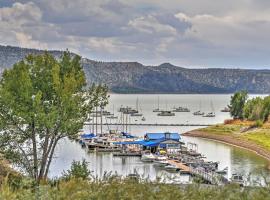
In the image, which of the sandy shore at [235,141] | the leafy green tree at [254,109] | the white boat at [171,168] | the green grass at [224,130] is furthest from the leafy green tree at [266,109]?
the white boat at [171,168]

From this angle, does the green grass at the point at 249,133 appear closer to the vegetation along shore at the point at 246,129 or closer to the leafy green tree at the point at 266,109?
the vegetation along shore at the point at 246,129

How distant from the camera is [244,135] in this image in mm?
98312

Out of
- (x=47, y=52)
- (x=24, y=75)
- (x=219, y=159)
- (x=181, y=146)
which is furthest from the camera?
(x=181, y=146)

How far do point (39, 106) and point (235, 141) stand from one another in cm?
6671

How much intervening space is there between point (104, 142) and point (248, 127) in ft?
111

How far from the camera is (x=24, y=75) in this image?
110 ft

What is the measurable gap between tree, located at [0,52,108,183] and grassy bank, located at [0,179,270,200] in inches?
823

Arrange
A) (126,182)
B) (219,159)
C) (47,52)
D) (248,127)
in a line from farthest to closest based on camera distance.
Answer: (248,127) < (219,159) < (47,52) < (126,182)

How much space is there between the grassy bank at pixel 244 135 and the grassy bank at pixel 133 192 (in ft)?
209

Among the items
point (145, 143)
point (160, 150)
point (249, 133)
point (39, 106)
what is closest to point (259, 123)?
point (249, 133)

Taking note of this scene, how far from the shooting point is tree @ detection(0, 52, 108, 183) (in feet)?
109

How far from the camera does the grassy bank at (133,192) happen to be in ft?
38.4

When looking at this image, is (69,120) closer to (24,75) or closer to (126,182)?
(24,75)

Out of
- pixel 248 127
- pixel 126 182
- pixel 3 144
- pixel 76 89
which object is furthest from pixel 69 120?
pixel 248 127
